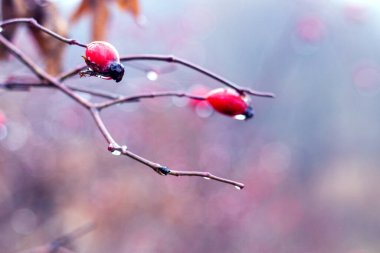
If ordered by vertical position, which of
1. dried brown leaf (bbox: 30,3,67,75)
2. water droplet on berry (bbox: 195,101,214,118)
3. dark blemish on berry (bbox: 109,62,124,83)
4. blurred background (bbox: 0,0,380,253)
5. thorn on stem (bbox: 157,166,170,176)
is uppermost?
blurred background (bbox: 0,0,380,253)

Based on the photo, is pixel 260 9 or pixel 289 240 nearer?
pixel 289 240

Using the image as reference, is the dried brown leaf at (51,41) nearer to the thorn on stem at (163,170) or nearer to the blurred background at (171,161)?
the blurred background at (171,161)

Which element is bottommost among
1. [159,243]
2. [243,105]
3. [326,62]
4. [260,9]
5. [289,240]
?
[243,105]

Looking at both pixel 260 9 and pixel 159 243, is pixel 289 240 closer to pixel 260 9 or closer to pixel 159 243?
pixel 159 243

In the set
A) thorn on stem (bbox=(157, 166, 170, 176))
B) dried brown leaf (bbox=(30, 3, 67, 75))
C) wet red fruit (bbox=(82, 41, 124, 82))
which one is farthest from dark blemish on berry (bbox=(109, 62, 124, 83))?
dried brown leaf (bbox=(30, 3, 67, 75))

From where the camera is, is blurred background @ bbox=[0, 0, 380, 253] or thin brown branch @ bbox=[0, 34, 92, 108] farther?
blurred background @ bbox=[0, 0, 380, 253]

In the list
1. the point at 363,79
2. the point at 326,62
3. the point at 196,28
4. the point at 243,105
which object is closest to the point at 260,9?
the point at 326,62

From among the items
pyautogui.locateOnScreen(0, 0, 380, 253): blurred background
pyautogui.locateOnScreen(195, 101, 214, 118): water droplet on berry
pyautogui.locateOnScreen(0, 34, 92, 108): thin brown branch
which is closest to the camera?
pyautogui.locateOnScreen(0, 34, 92, 108): thin brown branch

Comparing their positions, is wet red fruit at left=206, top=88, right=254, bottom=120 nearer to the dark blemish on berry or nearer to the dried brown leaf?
the dark blemish on berry
